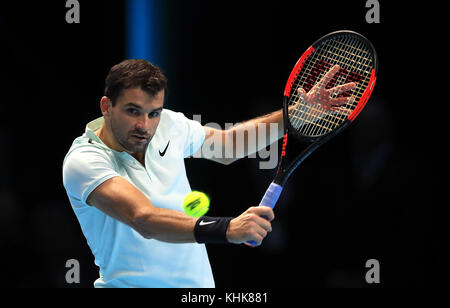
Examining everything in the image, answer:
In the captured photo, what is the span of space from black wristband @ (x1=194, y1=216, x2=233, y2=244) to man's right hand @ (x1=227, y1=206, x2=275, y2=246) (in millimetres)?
18

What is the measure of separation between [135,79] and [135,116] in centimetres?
14

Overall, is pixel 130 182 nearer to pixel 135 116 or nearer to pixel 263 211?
pixel 135 116

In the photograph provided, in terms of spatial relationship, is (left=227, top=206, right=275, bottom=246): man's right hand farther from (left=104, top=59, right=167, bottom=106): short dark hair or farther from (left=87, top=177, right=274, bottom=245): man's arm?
(left=104, top=59, right=167, bottom=106): short dark hair

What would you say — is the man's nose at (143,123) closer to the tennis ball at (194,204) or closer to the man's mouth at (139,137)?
the man's mouth at (139,137)

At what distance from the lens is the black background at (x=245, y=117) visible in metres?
3.90

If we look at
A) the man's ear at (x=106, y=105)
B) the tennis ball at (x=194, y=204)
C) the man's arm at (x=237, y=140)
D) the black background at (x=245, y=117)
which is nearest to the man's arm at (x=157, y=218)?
the tennis ball at (x=194, y=204)

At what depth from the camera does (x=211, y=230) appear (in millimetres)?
2098

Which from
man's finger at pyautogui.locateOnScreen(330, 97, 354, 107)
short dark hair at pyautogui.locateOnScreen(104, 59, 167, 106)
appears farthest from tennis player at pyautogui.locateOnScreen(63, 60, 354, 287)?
man's finger at pyautogui.locateOnScreen(330, 97, 354, 107)

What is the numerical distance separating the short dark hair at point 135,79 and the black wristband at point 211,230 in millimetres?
610

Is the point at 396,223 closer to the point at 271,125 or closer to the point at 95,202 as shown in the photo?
the point at 271,125

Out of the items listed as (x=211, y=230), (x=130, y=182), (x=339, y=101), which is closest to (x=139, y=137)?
(x=130, y=182)

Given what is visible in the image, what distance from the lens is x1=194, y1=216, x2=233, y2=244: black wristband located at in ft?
6.86

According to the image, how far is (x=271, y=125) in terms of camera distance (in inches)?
113
